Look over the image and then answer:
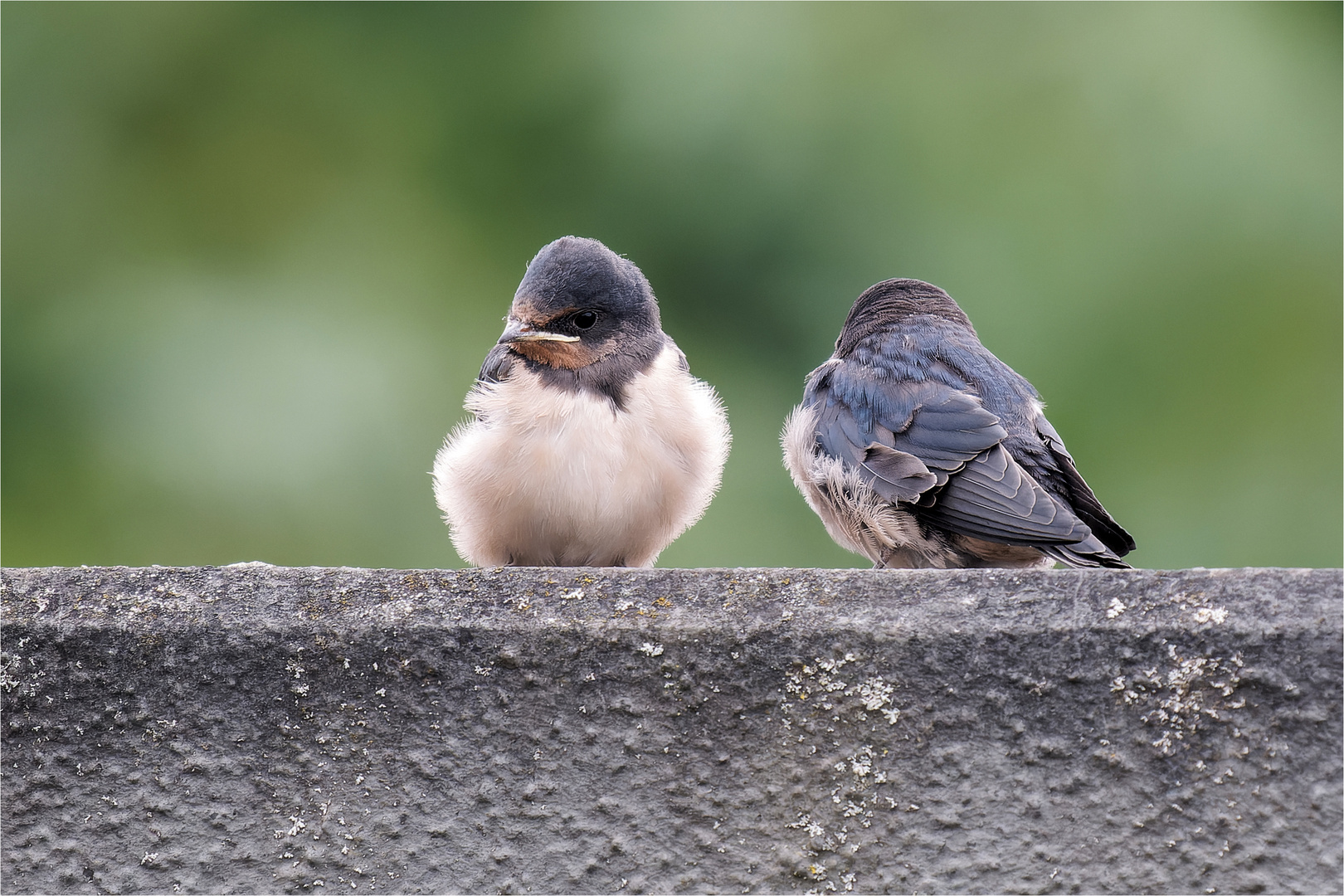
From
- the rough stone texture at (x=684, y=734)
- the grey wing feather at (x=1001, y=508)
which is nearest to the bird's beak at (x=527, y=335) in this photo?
the grey wing feather at (x=1001, y=508)

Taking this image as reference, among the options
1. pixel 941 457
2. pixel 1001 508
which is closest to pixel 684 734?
pixel 1001 508

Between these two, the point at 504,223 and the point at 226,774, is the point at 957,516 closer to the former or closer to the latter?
the point at 226,774

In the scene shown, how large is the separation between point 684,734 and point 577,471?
0.94 meters

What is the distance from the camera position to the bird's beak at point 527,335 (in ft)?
7.36

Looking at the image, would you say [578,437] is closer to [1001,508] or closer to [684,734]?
[1001,508]

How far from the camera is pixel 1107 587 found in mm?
1249

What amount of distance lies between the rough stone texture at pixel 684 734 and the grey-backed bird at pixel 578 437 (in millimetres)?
834

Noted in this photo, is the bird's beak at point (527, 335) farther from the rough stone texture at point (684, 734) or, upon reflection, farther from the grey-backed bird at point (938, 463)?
the rough stone texture at point (684, 734)

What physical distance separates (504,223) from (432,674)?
291 centimetres

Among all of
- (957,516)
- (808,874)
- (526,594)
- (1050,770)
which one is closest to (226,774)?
(526,594)

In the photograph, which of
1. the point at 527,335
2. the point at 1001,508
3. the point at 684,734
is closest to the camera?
the point at 684,734

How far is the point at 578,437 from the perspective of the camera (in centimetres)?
216

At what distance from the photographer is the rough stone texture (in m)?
1.19

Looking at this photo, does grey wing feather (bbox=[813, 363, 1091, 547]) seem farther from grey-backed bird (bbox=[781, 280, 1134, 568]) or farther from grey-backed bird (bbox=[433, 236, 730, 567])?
grey-backed bird (bbox=[433, 236, 730, 567])
